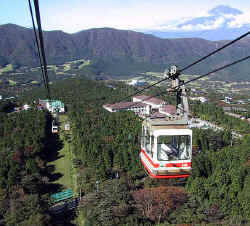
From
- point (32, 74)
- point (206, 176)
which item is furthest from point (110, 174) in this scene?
point (32, 74)

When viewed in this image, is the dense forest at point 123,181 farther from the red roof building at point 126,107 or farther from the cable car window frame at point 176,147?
the red roof building at point 126,107

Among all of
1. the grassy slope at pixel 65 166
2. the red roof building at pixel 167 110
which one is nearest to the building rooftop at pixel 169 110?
the red roof building at pixel 167 110

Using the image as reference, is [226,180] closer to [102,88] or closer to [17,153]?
[17,153]

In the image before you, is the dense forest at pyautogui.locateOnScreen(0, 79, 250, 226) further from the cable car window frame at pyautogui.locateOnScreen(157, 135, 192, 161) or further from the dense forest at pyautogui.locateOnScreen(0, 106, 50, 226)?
the cable car window frame at pyautogui.locateOnScreen(157, 135, 192, 161)

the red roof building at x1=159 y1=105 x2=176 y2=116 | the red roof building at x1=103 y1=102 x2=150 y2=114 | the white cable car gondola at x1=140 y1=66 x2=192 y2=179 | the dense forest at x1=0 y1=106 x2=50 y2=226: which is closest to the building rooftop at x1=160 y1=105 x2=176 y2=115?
the red roof building at x1=159 y1=105 x2=176 y2=116

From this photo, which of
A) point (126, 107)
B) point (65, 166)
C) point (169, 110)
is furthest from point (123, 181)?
point (126, 107)

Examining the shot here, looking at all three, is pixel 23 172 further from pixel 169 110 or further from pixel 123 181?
pixel 169 110

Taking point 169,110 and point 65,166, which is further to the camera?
point 169,110

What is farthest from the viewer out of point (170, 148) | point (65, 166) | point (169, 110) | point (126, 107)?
point (126, 107)

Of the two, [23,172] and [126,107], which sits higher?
[23,172]
